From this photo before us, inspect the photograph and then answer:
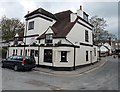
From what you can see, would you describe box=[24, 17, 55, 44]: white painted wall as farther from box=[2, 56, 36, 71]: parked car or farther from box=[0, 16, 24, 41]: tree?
box=[0, 16, 24, 41]: tree

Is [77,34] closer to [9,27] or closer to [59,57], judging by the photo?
[59,57]

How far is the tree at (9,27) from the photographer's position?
4450 cm

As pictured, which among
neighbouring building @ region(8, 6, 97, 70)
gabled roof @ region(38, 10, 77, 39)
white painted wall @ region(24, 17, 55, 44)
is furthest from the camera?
white painted wall @ region(24, 17, 55, 44)

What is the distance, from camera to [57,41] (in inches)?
845

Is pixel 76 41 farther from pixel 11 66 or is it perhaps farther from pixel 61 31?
pixel 11 66

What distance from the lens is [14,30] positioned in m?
45.8

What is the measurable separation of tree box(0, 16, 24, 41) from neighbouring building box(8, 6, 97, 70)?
1693 centimetres

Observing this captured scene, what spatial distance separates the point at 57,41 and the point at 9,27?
90.5 feet

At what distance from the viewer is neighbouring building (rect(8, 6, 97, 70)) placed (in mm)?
20859

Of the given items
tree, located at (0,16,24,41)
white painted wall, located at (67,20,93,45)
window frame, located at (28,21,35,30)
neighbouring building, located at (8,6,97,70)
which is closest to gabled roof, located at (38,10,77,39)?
neighbouring building, located at (8,6,97,70)

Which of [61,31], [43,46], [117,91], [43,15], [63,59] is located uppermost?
[43,15]

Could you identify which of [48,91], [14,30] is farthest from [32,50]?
[14,30]

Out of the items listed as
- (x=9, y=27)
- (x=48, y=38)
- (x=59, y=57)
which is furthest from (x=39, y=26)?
(x=9, y=27)

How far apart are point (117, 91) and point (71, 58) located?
10.8 m
